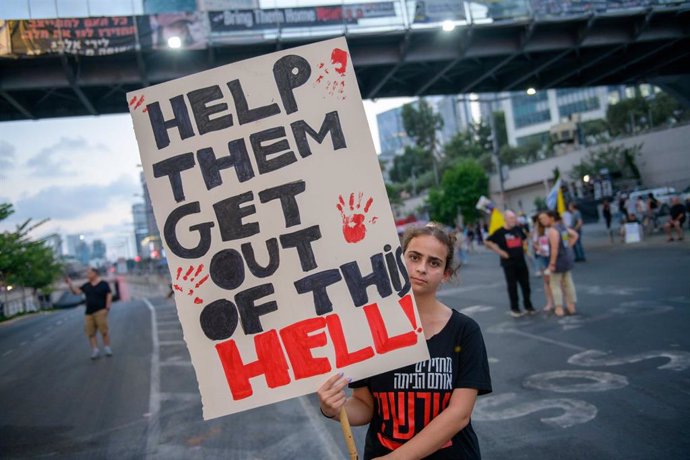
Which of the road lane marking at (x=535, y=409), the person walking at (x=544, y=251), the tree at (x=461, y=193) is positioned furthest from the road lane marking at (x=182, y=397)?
the tree at (x=461, y=193)

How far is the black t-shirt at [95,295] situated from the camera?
13094 mm

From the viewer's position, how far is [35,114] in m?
22.2

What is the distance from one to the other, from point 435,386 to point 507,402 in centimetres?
410

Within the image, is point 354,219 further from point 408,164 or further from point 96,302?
point 408,164

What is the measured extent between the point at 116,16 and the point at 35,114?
17.7 feet

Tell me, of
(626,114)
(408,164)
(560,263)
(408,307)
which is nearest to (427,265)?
(408,307)

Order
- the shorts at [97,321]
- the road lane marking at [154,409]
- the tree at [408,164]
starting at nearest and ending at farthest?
the road lane marking at [154,409] → the shorts at [97,321] → the tree at [408,164]

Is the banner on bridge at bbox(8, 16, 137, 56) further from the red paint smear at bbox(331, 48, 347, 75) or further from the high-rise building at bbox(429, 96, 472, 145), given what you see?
the high-rise building at bbox(429, 96, 472, 145)

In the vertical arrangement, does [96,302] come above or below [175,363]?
above

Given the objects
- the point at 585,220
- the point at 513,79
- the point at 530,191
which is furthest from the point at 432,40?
the point at 530,191

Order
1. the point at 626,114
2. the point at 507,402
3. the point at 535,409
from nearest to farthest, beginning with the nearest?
the point at 535,409 < the point at 507,402 < the point at 626,114

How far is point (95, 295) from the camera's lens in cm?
1312

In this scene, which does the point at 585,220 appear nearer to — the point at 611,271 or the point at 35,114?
the point at 611,271

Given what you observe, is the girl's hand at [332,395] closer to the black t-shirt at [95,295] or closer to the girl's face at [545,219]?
the girl's face at [545,219]
